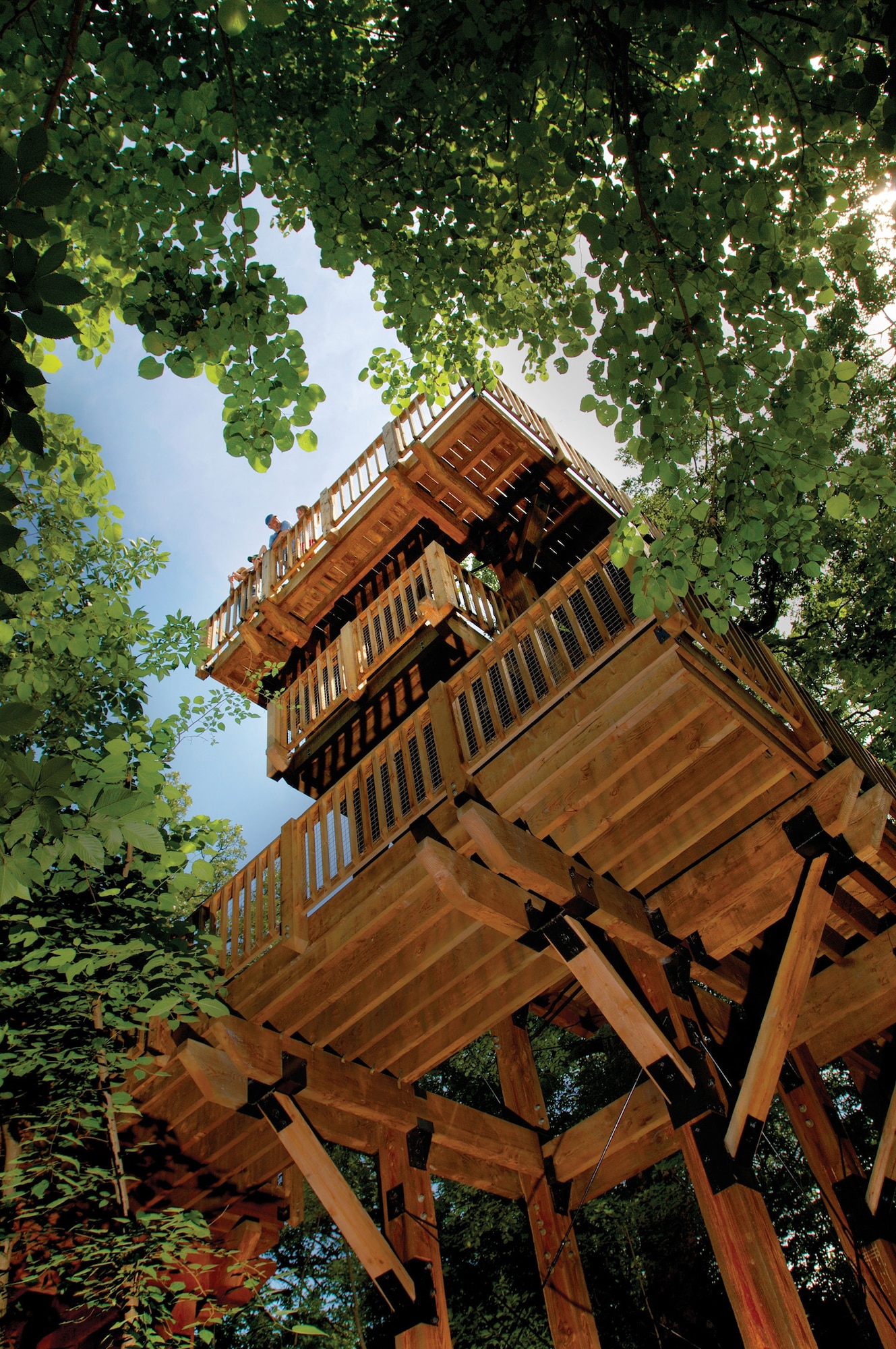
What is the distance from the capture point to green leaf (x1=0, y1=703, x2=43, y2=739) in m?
2.00

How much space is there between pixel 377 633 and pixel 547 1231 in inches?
247

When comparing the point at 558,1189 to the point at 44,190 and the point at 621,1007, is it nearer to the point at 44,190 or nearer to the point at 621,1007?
the point at 621,1007

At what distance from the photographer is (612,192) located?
365 centimetres

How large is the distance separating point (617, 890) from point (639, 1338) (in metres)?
8.02

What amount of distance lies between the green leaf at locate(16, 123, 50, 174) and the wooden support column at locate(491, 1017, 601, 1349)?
780 cm

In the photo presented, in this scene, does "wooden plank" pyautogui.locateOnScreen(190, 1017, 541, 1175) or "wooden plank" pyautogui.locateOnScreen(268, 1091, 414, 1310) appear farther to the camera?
"wooden plank" pyautogui.locateOnScreen(190, 1017, 541, 1175)

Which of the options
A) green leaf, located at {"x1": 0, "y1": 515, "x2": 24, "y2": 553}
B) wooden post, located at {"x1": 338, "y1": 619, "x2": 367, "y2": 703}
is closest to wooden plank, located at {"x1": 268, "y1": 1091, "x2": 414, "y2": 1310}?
wooden post, located at {"x1": 338, "y1": 619, "x2": 367, "y2": 703}

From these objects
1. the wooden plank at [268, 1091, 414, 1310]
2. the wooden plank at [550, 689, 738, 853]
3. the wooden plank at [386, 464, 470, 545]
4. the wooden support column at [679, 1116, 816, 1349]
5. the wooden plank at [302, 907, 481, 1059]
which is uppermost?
the wooden plank at [386, 464, 470, 545]

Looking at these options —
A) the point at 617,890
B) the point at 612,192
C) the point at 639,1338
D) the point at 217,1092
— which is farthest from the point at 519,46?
the point at 639,1338

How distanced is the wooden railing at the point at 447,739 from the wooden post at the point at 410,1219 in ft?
6.68

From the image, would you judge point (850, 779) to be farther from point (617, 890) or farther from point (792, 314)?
point (792, 314)

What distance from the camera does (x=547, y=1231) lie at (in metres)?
6.93

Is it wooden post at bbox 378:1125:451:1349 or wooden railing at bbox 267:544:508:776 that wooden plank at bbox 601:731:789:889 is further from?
wooden railing at bbox 267:544:508:776

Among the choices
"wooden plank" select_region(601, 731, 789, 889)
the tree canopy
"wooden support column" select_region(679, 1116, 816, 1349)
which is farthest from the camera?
"wooden plank" select_region(601, 731, 789, 889)
